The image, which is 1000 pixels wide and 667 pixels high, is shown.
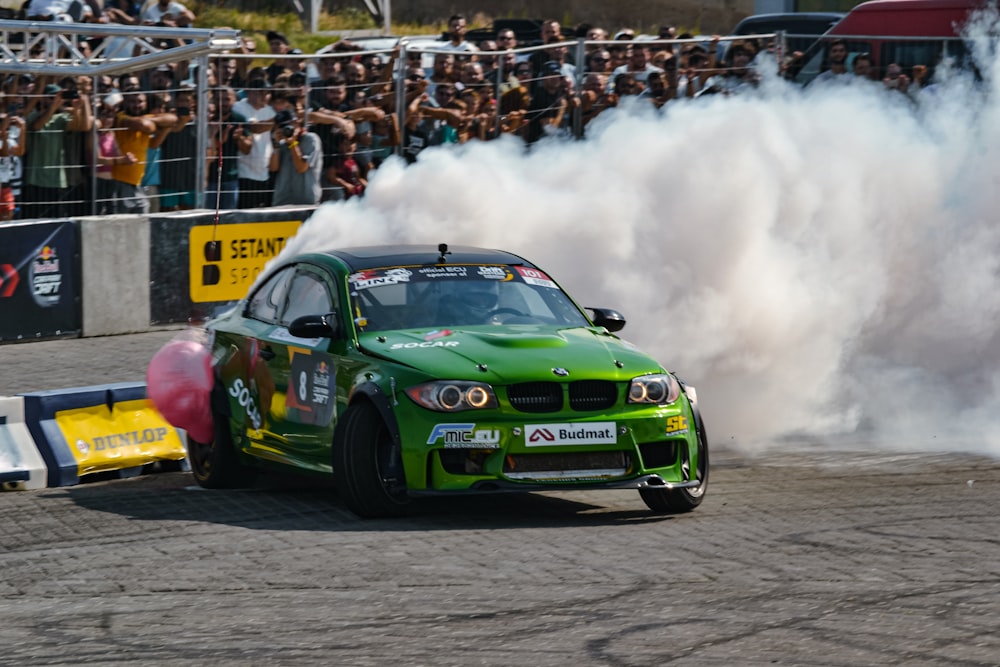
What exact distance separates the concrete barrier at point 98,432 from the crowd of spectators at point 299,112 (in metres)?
4.08

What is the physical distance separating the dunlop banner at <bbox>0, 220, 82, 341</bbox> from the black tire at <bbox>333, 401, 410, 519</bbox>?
22.8ft

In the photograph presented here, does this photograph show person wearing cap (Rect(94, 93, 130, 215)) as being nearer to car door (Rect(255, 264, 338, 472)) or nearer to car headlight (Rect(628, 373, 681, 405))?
car door (Rect(255, 264, 338, 472))

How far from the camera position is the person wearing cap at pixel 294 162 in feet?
52.7

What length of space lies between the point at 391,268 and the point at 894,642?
4126 mm

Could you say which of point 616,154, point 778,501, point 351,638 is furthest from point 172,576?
point 616,154

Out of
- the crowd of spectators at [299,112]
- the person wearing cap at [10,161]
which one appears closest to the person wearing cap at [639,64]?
the crowd of spectators at [299,112]

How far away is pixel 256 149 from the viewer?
52.9 feet

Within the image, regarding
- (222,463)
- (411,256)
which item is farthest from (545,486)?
(222,463)

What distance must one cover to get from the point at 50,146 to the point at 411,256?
6.25 meters

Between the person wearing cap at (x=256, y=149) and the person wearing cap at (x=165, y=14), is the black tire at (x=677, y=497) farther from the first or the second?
the person wearing cap at (x=165, y=14)

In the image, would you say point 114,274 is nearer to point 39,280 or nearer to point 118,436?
point 39,280

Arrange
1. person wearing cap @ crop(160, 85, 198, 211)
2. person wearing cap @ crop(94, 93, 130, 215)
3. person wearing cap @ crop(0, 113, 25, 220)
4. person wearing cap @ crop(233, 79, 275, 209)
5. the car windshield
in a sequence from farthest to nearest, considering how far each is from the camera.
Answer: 1. person wearing cap @ crop(233, 79, 275, 209)
2. person wearing cap @ crop(160, 85, 198, 211)
3. person wearing cap @ crop(94, 93, 130, 215)
4. person wearing cap @ crop(0, 113, 25, 220)
5. the car windshield

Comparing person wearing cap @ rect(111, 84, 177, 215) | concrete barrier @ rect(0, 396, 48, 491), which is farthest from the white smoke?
person wearing cap @ rect(111, 84, 177, 215)

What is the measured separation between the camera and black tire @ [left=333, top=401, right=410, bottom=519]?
840 cm
